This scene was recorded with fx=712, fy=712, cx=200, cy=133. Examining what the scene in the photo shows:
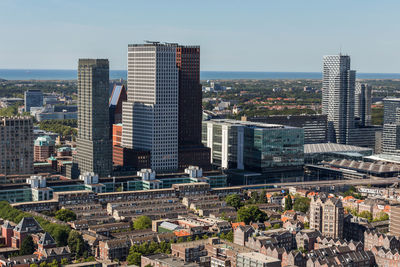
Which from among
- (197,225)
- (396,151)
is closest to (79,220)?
(197,225)

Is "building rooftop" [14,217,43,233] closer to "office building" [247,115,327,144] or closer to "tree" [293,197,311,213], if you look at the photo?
"tree" [293,197,311,213]

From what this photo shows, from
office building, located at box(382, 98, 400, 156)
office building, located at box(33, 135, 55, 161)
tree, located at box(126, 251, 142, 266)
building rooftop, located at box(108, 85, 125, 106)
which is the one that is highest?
building rooftop, located at box(108, 85, 125, 106)

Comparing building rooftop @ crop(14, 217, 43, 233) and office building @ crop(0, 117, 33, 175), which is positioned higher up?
office building @ crop(0, 117, 33, 175)

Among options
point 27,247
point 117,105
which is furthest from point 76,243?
point 117,105

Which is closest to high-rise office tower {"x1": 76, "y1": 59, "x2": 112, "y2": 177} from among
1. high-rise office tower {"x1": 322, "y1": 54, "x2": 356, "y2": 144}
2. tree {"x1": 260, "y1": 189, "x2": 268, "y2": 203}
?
tree {"x1": 260, "y1": 189, "x2": 268, "y2": 203}

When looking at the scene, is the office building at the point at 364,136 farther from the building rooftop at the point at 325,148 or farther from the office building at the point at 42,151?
the office building at the point at 42,151

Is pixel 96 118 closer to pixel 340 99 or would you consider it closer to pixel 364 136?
pixel 340 99

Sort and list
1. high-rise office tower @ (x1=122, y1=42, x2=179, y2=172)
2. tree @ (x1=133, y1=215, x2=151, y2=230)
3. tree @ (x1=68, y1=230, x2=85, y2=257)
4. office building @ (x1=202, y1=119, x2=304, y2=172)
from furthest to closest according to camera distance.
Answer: office building @ (x1=202, y1=119, x2=304, y2=172) < high-rise office tower @ (x1=122, y1=42, x2=179, y2=172) < tree @ (x1=133, y1=215, x2=151, y2=230) < tree @ (x1=68, y1=230, x2=85, y2=257)

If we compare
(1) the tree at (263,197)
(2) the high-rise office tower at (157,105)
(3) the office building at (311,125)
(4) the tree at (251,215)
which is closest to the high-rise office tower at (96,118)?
(2) the high-rise office tower at (157,105)

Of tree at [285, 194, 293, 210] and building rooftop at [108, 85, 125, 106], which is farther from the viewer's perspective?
building rooftop at [108, 85, 125, 106]
